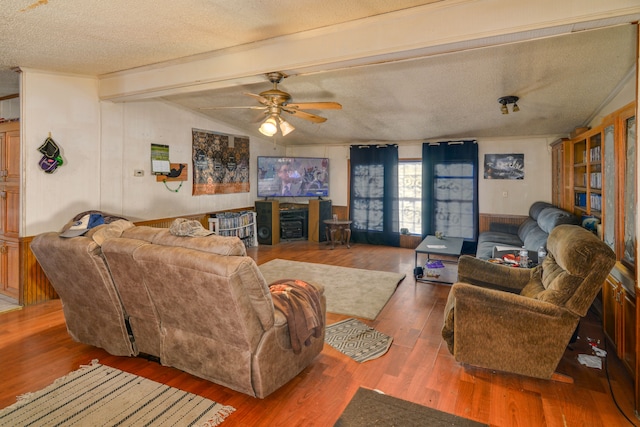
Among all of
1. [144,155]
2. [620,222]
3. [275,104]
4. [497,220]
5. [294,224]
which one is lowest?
[294,224]

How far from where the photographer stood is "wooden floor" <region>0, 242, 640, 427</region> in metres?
2.08

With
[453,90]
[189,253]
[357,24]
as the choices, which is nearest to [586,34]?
[453,90]

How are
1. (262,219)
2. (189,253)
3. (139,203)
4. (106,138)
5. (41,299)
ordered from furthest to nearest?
(262,219) < (139,203) < (106,138) < (41,299) < (189,253)

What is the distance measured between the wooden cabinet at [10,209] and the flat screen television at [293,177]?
158 inches

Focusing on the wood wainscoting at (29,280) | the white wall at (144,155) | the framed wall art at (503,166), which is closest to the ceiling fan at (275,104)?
the white wall at (144,155)

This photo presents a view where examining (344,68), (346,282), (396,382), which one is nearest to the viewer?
(396,382)

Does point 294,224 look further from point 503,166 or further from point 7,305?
point 7,305

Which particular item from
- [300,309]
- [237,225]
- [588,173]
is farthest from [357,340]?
[237,225]

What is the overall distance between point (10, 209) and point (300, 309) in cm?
388

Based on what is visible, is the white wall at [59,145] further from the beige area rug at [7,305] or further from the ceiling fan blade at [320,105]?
the ceiling fan blade at [320,105]

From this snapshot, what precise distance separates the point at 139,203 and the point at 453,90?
4.47 metres

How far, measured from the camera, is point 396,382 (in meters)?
2.41

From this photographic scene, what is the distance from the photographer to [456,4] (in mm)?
2318

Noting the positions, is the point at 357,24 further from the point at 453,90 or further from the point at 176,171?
the point at 176,171
